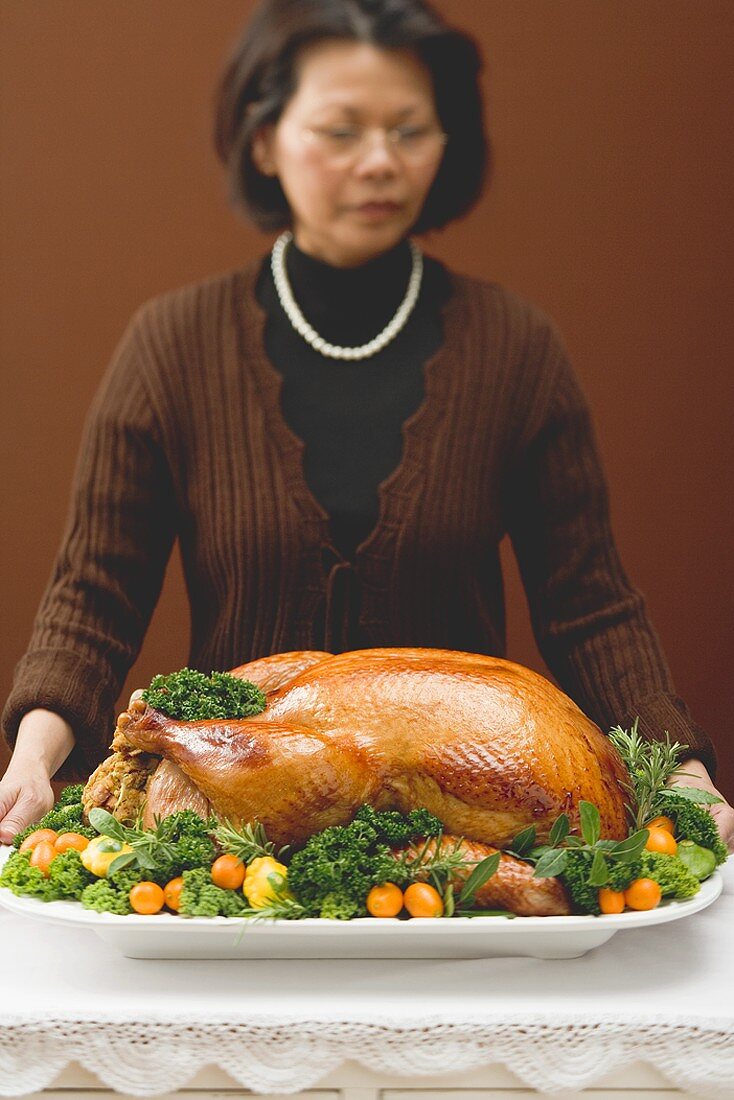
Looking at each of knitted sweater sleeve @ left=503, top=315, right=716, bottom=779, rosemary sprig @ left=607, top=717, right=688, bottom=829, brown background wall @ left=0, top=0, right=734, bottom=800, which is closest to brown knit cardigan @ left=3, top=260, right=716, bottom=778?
knitted sweater sleeve @ left=503, top=315, right=716, bottom=779

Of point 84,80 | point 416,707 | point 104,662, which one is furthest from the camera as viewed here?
point 84,80

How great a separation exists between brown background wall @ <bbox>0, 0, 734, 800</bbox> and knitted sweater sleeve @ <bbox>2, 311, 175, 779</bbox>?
1.28 m

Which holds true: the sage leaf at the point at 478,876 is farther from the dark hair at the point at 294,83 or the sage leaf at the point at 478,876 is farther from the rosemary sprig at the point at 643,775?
the dark hair at the point at 294,83

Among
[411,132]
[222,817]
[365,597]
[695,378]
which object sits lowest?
[695,378]

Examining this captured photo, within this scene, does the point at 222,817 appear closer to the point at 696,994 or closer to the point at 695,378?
the point at 696,994

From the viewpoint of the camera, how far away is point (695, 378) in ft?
9.29

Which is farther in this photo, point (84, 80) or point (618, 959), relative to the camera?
point (84, 80)

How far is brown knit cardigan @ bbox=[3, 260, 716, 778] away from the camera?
1.51 metres

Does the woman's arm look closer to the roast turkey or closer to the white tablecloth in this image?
the roast turkey

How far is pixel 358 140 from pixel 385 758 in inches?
31.5

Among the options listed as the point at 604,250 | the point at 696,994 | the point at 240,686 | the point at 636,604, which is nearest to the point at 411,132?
the point at 636,604

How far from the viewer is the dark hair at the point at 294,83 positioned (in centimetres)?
145

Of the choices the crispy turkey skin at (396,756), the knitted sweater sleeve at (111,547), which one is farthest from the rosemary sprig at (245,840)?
the knitted sweater sleeve at (111,547)

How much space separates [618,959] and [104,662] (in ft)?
Answer: 2.33
